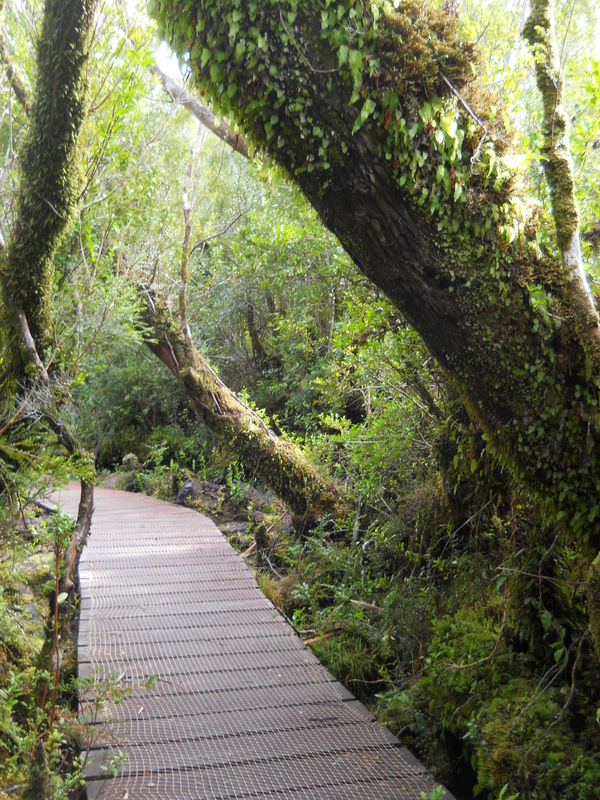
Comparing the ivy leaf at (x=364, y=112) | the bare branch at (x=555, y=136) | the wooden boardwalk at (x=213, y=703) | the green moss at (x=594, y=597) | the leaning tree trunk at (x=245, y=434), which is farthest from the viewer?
the leaning tree trunk at (x=245, y=434)

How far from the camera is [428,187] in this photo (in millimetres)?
2602

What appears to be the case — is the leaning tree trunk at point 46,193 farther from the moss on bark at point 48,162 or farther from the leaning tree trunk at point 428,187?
the leaning tree trunk at point 428,187

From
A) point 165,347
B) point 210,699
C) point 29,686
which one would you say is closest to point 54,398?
point 29,686

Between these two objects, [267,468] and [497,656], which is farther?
[267,468]

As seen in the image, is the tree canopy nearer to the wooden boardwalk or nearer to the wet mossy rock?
the wet mossy rock

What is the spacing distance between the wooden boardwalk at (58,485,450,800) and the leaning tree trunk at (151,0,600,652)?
162 centimetres

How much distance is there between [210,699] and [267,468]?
12.1 feet

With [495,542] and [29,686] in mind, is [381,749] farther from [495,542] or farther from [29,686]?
[29,686]

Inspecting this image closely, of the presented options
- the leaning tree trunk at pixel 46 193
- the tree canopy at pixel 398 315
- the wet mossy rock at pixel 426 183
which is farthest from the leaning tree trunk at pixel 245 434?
the wet mossy rock at pixel 426 183

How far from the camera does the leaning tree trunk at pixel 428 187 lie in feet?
8.26

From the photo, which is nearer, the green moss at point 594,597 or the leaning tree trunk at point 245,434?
the green moss at point 594,597

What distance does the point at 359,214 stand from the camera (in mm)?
2652

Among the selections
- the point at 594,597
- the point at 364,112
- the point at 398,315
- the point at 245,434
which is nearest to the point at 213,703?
the point at 594,597

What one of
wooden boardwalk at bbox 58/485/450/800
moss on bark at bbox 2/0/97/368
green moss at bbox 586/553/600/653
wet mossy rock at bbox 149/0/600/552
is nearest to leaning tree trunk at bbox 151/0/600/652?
wet mossy rock at bbox 149/0/600/552
